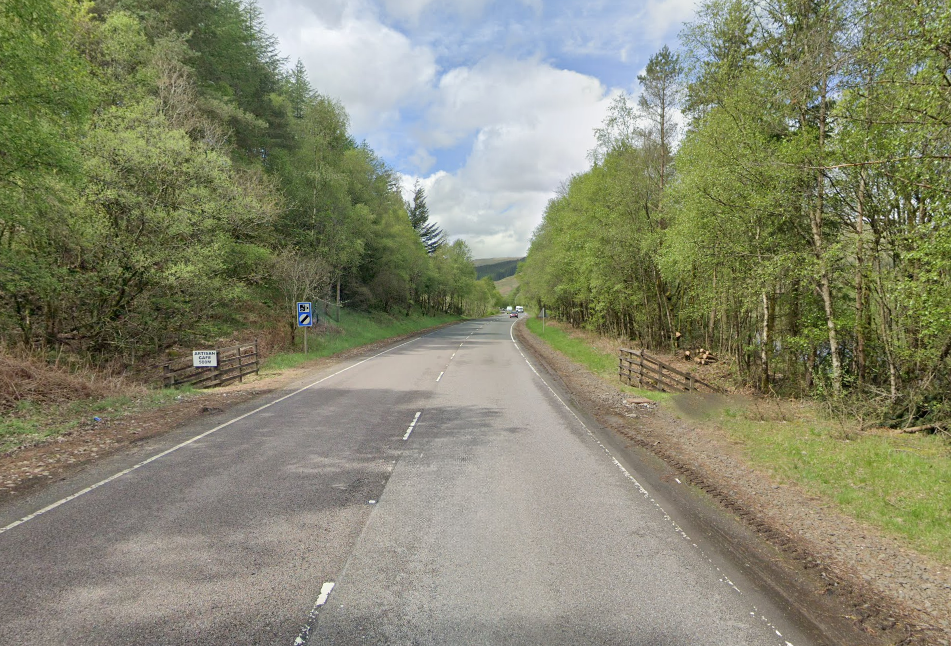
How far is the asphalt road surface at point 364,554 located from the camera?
323cm

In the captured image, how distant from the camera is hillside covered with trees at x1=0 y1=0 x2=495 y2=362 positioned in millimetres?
9172

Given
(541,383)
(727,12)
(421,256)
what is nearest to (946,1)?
(727,12)

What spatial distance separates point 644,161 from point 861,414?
49.0 feet

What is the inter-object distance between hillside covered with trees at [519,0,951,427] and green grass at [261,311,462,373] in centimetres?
1582

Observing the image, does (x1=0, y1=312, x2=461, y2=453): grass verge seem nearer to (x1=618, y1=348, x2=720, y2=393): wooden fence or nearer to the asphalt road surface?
the asphalt road surface

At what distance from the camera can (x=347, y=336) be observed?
29766mm

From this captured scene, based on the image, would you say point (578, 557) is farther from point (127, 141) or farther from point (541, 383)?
point (127, 141)

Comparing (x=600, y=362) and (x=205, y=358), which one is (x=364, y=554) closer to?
(x=205, y=358)

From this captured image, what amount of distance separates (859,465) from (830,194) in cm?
778

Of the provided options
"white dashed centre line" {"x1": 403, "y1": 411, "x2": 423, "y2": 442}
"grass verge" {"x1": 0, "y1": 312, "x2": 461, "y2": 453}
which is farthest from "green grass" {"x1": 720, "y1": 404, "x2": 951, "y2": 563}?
"grass verge" {"x1": 0, "y1": 312, "x2": 461, "y2": 453}

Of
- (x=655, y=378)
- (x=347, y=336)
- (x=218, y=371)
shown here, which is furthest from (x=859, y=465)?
(x=347, y=336)

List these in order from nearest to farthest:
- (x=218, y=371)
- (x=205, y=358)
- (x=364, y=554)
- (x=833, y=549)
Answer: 1. (x=364, y=554)
2. (x=833, y=549)
3. (x=205, y=358)
4. (x=218, y=371)

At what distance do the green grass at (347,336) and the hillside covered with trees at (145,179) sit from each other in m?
2.65

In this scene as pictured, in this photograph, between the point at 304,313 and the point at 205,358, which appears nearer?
the point at 205,358
